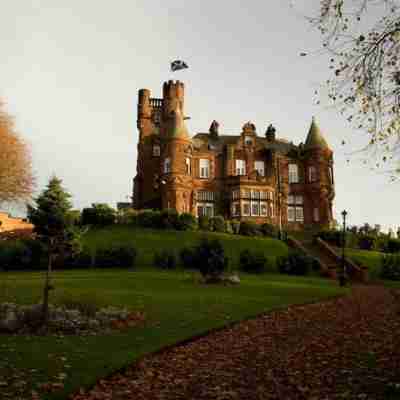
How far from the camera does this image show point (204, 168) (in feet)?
205

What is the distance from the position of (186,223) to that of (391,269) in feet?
73.1

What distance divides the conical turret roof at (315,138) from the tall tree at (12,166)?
38.5m

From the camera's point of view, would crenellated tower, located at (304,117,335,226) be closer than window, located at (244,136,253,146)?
Yes

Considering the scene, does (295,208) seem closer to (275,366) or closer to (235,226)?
(235,226)

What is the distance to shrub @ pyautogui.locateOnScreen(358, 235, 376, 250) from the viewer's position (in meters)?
53.6

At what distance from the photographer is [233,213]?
5925 cm

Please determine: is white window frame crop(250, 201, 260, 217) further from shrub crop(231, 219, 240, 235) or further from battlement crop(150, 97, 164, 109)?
battlement crop(150, 97, 164, 109)

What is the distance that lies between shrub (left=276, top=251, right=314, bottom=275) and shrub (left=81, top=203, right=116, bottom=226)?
71.3 feet

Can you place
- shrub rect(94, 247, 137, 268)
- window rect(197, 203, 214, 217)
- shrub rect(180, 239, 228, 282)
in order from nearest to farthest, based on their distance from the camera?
shrub rect(180, 239, 228, 282), shrub rect(94, 247, 137, 268), window rect(197, 203, 214, 217)

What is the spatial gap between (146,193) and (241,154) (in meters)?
14.7

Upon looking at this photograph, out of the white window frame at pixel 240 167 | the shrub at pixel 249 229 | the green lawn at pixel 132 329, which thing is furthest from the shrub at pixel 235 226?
the green lawn at pixel 132 329

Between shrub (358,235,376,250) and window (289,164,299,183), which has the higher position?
window (289,164,299,183)

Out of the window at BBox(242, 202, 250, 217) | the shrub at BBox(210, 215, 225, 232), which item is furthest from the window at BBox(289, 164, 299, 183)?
the shrub at BBox(210, 215, 225, 232)

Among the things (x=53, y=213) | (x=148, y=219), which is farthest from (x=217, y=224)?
(x=53, y=213)
